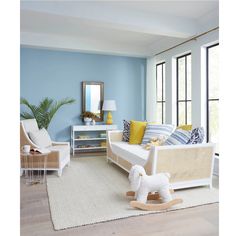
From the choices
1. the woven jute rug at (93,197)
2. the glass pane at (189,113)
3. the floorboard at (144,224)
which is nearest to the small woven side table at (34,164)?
the woven jute rug at (93,197)

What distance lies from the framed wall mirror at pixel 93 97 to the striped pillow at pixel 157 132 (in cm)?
210

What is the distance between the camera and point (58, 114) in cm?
553

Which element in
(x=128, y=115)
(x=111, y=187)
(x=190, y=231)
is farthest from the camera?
(x=128, y=115)

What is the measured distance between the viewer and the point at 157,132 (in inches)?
151

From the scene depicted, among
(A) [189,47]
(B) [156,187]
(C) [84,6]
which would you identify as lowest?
(B) [156,187]

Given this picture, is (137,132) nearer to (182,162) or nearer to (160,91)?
(182,162)

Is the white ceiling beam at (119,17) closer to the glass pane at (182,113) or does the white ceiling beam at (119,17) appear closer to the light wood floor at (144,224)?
the glass pane at (182,113)

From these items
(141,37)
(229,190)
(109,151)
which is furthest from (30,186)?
(141,37)

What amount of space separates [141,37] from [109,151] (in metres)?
2.68

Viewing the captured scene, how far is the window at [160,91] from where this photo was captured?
5.74 m

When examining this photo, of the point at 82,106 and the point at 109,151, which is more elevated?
the point at 82,106

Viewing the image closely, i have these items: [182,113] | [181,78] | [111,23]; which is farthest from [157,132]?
[111,23]

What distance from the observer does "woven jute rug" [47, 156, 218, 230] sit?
2197mm

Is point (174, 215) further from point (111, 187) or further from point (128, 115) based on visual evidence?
point (128, 115)
